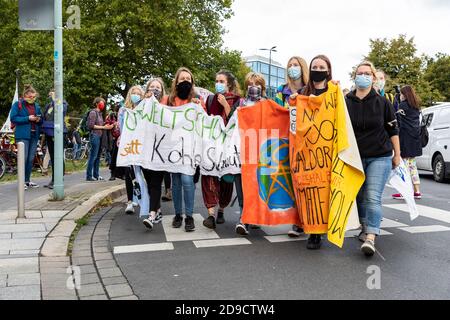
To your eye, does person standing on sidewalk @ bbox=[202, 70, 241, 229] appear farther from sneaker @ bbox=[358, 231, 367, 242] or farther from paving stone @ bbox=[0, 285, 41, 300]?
paving stone @ bbox=[0, 285, 41, 300]

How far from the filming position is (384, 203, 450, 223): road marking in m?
7.25

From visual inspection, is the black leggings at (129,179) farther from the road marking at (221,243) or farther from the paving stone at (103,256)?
the paving stone at (103,256)

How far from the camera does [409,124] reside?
9.02 metres

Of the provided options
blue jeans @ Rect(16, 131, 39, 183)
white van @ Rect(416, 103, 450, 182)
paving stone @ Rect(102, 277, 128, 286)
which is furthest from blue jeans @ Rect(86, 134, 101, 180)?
white van @ Rect(416, 103, 450, 182)

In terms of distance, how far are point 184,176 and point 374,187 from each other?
7.15 ft

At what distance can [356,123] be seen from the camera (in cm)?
521

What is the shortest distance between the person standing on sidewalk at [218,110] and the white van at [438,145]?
26.9 ft

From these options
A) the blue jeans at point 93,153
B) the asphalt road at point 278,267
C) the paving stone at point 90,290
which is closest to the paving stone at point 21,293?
the paving stone at point 90,290

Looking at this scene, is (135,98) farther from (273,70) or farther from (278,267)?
(273,70)

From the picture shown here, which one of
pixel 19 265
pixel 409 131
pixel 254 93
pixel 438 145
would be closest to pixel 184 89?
pixel 254 93

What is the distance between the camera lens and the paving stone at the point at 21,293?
12.3 feet

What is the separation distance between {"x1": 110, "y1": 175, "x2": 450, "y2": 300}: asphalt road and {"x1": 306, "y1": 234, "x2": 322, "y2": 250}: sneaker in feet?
0.23
